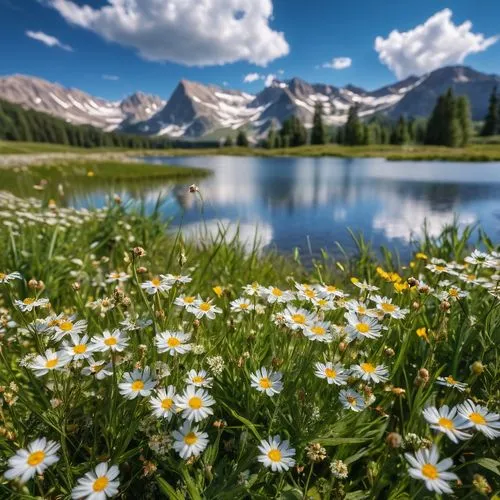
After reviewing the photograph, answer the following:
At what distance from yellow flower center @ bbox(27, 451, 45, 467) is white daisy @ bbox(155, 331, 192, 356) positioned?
22.4 inches

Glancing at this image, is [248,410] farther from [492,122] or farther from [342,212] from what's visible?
[492,122]

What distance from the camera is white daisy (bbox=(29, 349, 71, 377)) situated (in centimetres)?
146

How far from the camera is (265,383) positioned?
160 centimetres

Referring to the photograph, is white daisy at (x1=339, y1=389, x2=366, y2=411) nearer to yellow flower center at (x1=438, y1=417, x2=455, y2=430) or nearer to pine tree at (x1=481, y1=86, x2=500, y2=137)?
yellow flower center at (x1=438, y1=417, x2=455, y2=430)

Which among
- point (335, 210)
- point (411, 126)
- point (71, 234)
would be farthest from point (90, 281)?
point (411, 126)

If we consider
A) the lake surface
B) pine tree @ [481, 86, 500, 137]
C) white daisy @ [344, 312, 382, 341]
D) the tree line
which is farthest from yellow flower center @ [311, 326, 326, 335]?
the tree line

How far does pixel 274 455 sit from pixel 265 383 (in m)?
0.30

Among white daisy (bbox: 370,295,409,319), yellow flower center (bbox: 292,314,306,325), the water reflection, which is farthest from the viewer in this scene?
the water reflection

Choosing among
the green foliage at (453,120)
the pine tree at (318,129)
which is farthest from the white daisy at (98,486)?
the pine tree at (318,129)

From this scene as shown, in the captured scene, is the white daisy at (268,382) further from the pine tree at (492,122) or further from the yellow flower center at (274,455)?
the pine tree at (492,122)

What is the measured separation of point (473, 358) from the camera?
93.0 inches

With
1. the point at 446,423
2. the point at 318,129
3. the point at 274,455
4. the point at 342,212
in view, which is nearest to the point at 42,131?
the point at 318,129

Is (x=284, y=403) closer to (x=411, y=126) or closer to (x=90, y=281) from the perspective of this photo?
(x=90, y=281)

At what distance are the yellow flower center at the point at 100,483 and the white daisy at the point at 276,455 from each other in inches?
23.2
